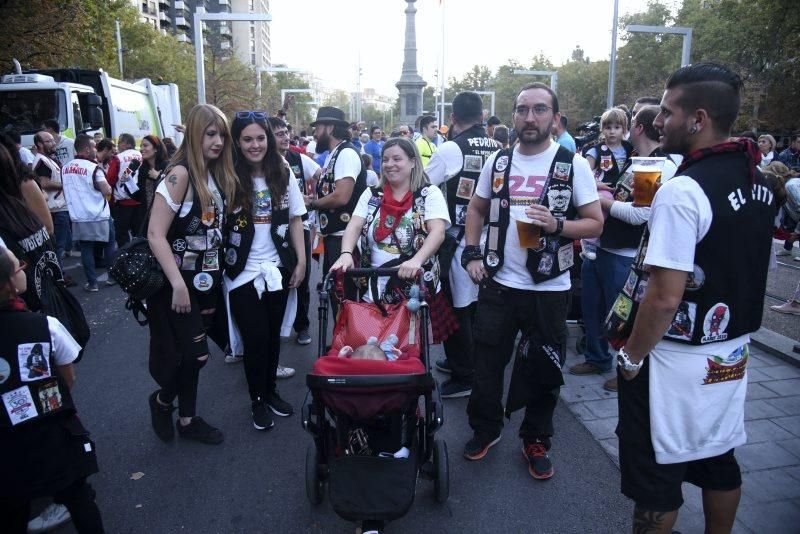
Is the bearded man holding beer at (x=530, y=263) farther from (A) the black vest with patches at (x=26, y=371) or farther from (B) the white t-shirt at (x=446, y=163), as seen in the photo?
(A) the black vest with patches at (x=26, y=371)

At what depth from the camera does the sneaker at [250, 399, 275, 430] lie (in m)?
3.97

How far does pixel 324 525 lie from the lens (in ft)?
9.78

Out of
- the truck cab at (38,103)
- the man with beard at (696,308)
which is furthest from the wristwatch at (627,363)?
the truck cab at (38,103)

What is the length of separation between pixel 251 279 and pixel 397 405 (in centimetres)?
155

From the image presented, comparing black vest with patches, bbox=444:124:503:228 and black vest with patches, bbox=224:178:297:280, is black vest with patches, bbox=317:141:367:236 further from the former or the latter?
black vest with patches, bbox=224:178:297:280

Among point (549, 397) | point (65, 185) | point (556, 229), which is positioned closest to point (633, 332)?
point (556, 229)

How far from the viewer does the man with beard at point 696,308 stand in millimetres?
2010

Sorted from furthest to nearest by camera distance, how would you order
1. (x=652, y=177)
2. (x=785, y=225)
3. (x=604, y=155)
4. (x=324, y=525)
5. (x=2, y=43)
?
1. (x=2, y=43)
2. (x=785, y=225)
3. (x=604, y=155)
4. (x=652, y=177)
5. (x=324, y=525)

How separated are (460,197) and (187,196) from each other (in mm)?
2031

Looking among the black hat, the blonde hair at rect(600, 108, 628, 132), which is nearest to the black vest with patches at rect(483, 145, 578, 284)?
the blonde hair at rect(600, 108, 628, 132)

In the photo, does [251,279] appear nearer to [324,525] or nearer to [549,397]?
[324,525]

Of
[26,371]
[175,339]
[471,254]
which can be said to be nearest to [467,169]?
[471,254]

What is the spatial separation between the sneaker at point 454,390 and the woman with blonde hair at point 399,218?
1.09 meters

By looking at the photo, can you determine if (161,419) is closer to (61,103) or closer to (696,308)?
(696,308)
